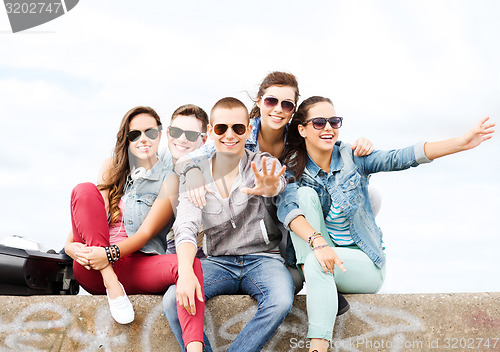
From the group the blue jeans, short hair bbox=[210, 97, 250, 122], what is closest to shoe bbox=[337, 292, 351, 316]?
the blue jeans

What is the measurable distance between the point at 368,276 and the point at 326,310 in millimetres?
602

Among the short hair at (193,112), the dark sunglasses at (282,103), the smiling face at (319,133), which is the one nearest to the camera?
the smiling face at (319,133)

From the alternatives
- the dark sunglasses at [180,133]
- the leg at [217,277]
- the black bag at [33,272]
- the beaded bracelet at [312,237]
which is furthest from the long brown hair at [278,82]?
the black bag at [33,272]

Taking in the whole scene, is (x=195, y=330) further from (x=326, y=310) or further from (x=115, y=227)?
(x=115, y=227)

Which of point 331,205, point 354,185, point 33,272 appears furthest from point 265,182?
point 33,272

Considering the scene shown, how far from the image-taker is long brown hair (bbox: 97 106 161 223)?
427 cm

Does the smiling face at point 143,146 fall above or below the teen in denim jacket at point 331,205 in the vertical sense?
above

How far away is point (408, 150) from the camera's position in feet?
12.8

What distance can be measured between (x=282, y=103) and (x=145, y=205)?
Result: 4.59 ft

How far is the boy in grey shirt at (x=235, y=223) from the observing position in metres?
3.52

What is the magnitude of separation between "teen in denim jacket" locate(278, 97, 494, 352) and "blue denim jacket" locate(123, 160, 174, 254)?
98 centimetres

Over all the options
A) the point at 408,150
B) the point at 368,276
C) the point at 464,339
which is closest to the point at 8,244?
the point at 368,276

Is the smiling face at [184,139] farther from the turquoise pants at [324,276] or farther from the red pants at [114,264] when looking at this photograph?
the turquoise pants at [324,276]

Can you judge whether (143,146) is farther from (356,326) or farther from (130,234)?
(356,326)
